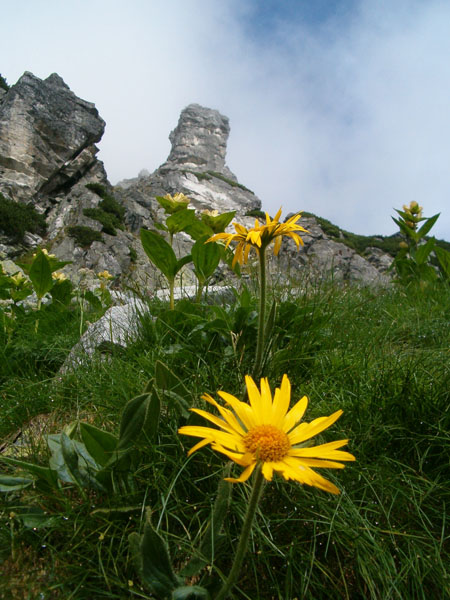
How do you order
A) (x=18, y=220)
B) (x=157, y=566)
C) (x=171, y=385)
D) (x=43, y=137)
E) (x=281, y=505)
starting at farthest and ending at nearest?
(x=43, y=137) < (x=18, y=220) < (x=171, y=385) < (x=281, y=505) < (x=157, y=566)

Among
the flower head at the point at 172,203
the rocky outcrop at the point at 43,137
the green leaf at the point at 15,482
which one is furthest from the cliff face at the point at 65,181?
the green leaf at the point at 15,482

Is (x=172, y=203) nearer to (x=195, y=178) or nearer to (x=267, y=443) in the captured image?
(x=267, y=443)

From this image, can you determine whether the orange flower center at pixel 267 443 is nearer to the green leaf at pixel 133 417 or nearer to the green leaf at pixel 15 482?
the green leaf at pixel 133 417

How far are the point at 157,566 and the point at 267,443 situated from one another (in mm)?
322

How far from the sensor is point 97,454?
0.94 meters

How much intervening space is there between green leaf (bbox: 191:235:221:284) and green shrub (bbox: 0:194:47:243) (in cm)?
2418

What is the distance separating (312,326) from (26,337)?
1757 mm

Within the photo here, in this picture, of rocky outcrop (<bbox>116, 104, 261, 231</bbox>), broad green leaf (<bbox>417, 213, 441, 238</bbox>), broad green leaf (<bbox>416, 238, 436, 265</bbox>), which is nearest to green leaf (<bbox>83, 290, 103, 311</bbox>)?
rocky outcrop (<bbox>116, 104, 261, 231</bbox>)

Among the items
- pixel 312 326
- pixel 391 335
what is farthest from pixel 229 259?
pixel 391 335

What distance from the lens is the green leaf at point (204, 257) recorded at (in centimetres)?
204

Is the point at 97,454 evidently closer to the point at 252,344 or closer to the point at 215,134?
the point at 252,344

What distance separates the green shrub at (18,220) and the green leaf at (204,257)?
24.2 m

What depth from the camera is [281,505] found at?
0.96 m

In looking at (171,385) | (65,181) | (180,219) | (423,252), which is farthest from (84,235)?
(171,385)
